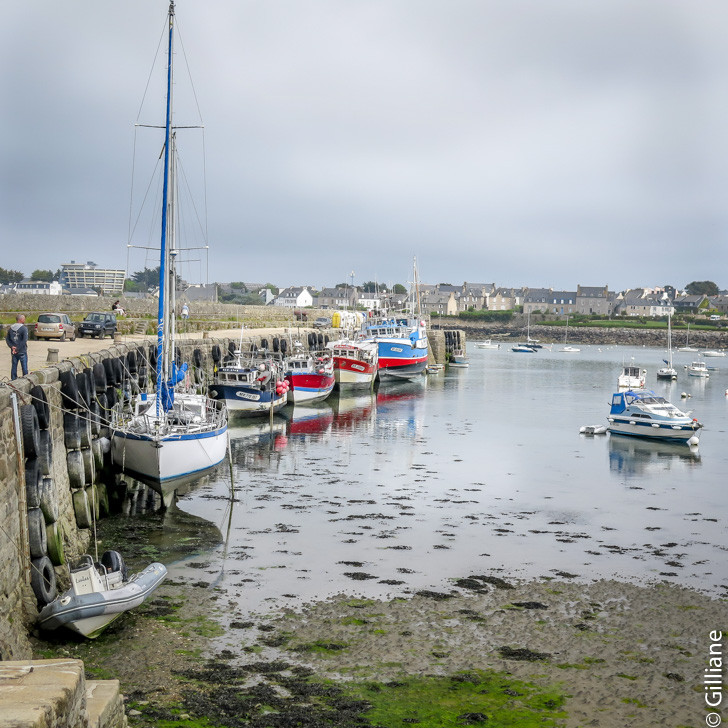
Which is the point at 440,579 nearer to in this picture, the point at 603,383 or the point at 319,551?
the point at 319,551

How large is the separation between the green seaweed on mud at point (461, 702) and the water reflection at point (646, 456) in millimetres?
15473

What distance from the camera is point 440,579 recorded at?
43.6ft

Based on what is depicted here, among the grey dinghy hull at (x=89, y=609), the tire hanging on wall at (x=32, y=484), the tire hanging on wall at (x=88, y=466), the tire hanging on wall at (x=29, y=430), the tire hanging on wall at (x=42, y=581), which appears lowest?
the grey dinghy hull at (x=89, y=609)

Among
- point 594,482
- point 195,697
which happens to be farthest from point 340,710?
point 594,482

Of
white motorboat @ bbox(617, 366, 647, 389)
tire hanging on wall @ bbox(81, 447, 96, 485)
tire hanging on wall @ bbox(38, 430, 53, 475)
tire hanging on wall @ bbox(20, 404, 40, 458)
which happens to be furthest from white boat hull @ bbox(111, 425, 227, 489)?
white motorboat @ bbox(617, 366, 647, 389)

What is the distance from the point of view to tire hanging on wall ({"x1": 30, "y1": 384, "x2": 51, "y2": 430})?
11570 millimetres

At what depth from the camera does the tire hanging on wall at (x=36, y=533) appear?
1023 cm

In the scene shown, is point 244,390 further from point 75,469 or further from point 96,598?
point 96,598

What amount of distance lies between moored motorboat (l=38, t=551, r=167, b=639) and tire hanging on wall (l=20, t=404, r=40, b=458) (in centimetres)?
160

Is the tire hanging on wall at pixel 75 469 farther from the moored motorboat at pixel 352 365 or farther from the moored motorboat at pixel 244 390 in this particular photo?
the moored motorboat at pixel 352 365

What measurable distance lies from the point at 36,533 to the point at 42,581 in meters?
0.61

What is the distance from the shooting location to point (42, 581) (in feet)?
33.2

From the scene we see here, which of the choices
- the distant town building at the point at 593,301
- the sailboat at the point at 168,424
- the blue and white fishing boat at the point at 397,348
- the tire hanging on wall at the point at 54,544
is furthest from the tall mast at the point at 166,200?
the distant town building at the point at 593,301

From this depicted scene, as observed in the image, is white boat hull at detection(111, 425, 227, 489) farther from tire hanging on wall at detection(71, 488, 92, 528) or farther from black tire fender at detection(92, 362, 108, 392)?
tire hanging on wall at detection(71, 488, 92, 528)
